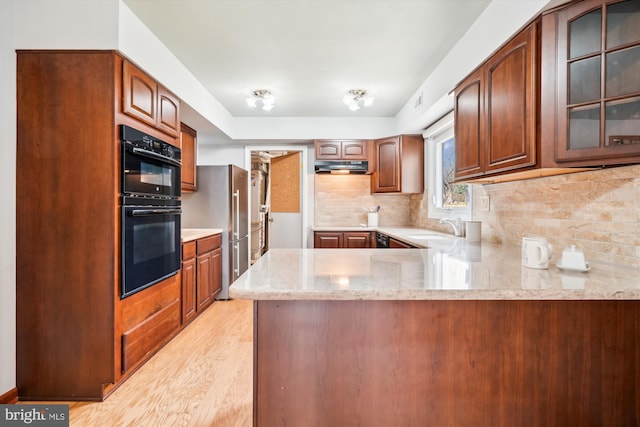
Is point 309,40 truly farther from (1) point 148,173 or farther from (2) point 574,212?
(2) point 574,212

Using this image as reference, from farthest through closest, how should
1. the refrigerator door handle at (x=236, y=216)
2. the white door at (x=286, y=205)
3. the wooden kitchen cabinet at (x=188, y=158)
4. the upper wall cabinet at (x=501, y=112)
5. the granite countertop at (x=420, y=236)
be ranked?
1. the white door at (x=286, y=205)
2. the refrigerator door handle at (x=236, y=216)
3. the wooden kitchen cabinet at (x=188, y=158)
4. the granite countertop at (x=420, y=236)
5. the upper wall cabinet at (x=501, y=112)

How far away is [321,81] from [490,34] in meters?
1.58

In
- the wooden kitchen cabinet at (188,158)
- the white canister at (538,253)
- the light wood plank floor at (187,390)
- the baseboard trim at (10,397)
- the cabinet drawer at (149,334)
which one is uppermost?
the wooden kitchen cabinet at (188,158)

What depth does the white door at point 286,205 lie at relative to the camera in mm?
4793

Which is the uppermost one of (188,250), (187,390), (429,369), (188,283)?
(188,250)

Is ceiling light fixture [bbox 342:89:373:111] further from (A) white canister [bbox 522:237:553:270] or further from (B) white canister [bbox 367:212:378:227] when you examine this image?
(A) white canister [bbox 522:237:553:270]

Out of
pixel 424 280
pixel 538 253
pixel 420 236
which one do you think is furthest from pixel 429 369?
pixel 420 236

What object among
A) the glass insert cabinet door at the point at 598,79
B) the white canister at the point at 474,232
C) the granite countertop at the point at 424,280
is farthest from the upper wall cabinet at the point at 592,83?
the white canister at the point at 474,232

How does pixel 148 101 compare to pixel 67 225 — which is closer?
pixel 67 225

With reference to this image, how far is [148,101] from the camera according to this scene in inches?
85.7

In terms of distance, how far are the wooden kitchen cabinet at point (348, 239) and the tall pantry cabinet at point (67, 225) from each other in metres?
2.60

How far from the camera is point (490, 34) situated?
6.19 feet

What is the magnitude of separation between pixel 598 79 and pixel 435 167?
2.51 meters

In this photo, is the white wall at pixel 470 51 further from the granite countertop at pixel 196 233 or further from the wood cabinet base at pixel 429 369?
the granite countertop at pixel 196 233
